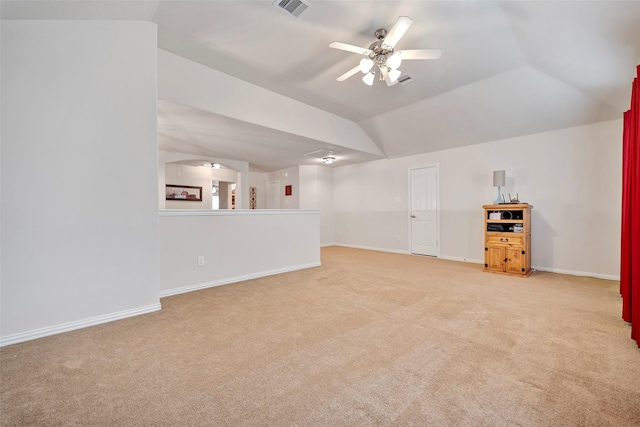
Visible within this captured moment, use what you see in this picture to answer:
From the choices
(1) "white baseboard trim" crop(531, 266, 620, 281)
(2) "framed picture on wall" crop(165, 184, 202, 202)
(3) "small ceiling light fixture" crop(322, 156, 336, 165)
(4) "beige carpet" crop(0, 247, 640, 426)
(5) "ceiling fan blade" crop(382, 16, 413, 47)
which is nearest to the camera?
(4) "beige carpet" crop(0, 247, 640, 426)

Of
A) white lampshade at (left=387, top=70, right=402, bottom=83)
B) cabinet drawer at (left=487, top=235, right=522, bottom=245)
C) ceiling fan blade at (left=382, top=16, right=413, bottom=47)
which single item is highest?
ceiling fan blade at (left=382, top=16, right=413, bottom=47)

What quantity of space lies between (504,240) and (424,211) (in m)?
2.00

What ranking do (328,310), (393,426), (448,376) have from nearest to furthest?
(393,426) < (448,376) < (328,310)

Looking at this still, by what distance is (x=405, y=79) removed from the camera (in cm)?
381

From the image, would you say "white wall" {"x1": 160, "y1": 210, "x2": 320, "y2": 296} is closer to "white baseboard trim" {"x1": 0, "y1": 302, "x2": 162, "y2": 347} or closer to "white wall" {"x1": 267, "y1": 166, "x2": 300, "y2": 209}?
"white baseboard trim" {"x1": 0, "y1": 302, "x2": 162, "y2": 347}

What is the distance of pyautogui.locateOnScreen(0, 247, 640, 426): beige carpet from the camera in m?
1.37

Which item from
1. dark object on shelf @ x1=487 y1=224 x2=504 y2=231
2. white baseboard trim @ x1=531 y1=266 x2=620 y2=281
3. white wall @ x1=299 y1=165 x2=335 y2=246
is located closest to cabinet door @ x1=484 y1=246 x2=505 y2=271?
dark object on shelf @ x1=487 y1=224 x2=504 y2=231

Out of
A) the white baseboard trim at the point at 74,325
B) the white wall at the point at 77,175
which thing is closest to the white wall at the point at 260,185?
the white wall at the point at 77,175

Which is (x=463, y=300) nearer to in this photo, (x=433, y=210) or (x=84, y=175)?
(x=433, y=210)

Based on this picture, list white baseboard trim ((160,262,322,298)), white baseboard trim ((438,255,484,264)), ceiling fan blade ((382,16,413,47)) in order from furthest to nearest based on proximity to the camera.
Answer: white baseboard trim ((438,255,484,264))
white baseboard trim ((160,262,322,298))
ceiling fan blade ((382,16,413,47))

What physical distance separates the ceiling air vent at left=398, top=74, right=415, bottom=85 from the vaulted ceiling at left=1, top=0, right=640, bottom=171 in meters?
0.07

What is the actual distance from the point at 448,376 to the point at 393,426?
1.92 feet

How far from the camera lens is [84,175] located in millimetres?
2424

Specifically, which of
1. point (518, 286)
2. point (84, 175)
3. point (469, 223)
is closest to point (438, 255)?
point (469, 223)
